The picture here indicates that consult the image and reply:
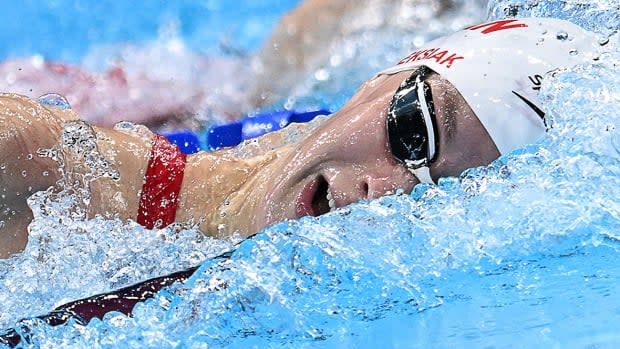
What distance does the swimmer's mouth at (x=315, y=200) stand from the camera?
55.9 inches

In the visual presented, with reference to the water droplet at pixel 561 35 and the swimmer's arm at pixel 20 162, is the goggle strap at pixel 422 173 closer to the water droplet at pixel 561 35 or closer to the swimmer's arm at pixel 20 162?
the water droplet at pixel 561 35

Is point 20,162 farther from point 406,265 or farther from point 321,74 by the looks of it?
point 321,74

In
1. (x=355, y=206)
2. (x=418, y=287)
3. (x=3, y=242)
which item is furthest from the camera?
(x=3, y=242)

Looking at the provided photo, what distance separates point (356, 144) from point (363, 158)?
3cm

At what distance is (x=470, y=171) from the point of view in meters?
1.38

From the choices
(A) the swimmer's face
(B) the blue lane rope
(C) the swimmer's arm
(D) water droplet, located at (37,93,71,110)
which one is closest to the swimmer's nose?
(A) the swimmer's face

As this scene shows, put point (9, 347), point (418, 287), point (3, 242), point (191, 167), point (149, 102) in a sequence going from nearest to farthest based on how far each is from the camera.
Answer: point (9, 347), point (418, 287), point (3, 242), point (191, 167), point (149, 102)

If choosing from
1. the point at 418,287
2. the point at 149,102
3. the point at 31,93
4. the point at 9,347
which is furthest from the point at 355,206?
A: the point at 31,93

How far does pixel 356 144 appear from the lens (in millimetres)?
1409

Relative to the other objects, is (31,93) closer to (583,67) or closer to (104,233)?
(104,233)

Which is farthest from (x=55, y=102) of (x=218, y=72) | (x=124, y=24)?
(x=124, y=24)

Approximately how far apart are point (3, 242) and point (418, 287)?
2.27 feet

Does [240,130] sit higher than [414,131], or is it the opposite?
[240,130]

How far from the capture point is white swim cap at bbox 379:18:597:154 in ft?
4.57
